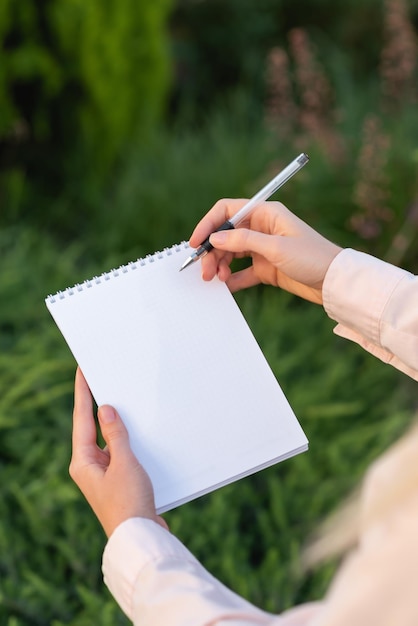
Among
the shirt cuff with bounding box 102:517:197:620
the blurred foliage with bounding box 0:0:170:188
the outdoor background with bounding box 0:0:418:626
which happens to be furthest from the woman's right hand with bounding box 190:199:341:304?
the blurred foliage with bounding box 0:0:170:188

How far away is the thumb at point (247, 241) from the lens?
1.17 metres

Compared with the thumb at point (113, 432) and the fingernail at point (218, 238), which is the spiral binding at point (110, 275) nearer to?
the fingernail at point (218, 238)

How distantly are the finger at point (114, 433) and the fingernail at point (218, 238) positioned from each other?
0.31 meters

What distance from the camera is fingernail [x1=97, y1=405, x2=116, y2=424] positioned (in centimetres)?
105

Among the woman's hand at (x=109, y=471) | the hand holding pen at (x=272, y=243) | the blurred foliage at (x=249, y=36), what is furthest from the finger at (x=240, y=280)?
the blurred foliage at (x=249, y=36)

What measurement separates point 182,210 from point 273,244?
1.85 metres

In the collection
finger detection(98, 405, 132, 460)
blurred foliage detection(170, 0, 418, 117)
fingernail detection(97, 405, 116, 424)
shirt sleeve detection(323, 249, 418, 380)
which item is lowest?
blurred foliage detection(170, 0, 418, 117)

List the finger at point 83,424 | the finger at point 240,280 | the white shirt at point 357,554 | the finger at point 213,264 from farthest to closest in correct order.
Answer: the finger at point 240,280, the finger at point 213,264, the finger at point 83,424, the white shirt at point 357,554

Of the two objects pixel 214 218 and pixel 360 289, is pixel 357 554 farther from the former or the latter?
pixel 214 218

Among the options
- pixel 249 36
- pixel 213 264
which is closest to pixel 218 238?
pixel 213 264

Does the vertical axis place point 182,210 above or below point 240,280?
below

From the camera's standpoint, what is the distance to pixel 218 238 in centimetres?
118

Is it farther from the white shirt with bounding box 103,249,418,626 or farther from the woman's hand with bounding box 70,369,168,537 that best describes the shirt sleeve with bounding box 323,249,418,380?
the woman's hand with bounding box 70,369,168,537

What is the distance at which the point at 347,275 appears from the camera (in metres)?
1.13
